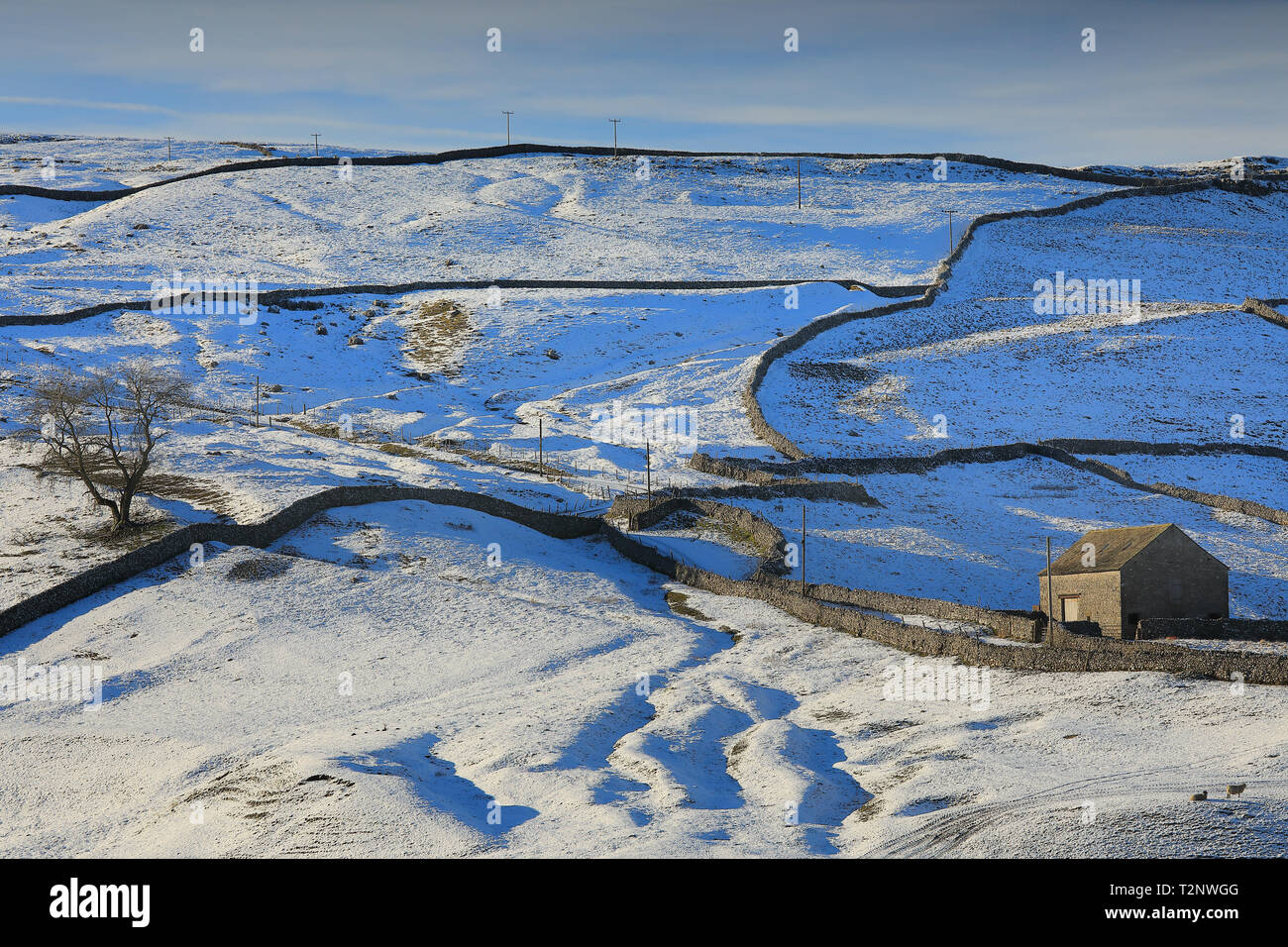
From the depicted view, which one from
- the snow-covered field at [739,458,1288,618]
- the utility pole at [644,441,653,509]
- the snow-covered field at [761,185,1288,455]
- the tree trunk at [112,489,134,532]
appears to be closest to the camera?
the snow-covered field at [739,458,1288,618]

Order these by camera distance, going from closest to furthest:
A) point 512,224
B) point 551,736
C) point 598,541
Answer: point 551,736, point 598,541, point 512,224

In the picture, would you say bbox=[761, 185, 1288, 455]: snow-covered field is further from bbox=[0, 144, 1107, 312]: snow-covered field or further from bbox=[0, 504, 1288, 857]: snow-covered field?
bbox=[0, 504, 1288, 857]: snow-covered field

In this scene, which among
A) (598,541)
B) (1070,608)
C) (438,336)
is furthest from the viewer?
(438,336)

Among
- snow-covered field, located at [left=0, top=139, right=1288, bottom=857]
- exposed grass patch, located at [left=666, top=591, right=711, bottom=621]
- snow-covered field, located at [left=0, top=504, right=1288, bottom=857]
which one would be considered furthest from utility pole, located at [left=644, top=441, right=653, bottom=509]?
snow-covered field, located at [left=0, top=504, right=1288, bottom=857]

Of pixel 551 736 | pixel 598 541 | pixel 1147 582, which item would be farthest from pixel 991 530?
pixel 551 736

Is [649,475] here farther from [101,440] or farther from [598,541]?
[101,440]
